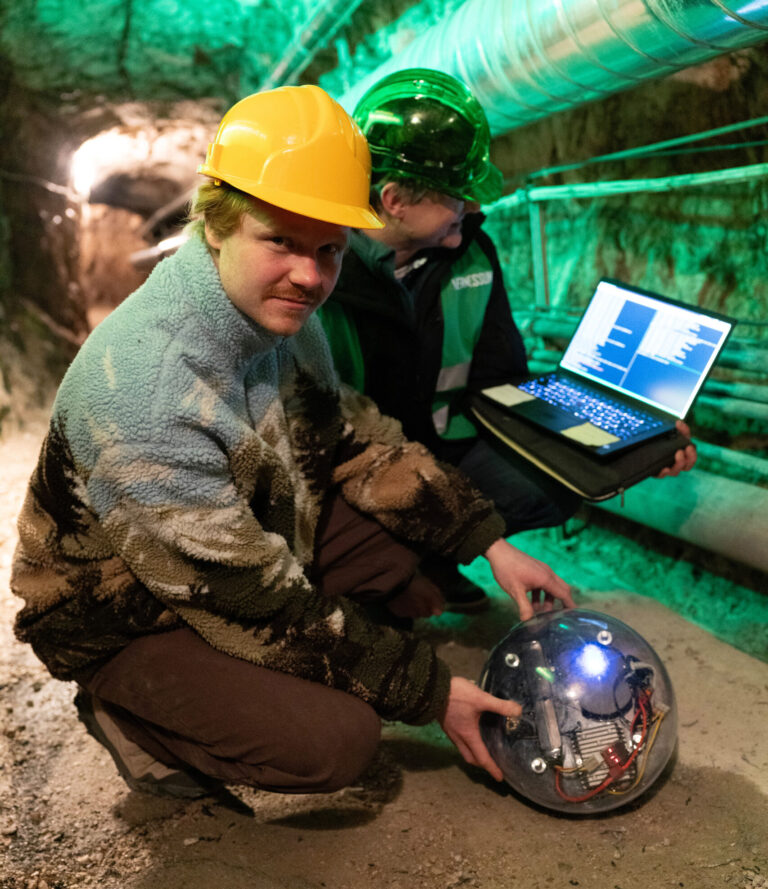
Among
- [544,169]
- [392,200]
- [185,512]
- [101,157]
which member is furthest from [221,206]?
[101,157]

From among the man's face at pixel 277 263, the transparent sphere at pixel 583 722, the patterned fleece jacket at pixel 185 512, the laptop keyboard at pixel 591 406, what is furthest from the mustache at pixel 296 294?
the laptop keyboard at pixel 591 406

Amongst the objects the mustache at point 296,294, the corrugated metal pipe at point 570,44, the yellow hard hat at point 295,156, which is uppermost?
the corrugated metal pipe at point 570,44

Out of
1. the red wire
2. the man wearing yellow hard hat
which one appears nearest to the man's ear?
the man wearing yellow hard hat

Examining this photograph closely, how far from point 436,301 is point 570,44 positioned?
880 millimetres

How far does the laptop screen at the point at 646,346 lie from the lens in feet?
8.21

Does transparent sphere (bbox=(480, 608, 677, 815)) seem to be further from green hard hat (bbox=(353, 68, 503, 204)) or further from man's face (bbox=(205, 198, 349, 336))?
green hard hat (bbox=(353, 68, 503, 204))

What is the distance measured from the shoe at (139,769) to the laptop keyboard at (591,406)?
162cm

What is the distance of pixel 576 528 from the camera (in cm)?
360

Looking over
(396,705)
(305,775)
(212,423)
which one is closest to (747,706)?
(396,705)

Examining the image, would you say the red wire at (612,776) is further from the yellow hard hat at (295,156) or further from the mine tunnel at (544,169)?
the yellow hard hat at (295,156)

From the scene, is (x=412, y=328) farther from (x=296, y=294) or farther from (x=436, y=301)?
(x=296, y=294)

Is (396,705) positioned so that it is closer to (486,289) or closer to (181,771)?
(181,771)

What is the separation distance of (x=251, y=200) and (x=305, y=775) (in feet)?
4.14

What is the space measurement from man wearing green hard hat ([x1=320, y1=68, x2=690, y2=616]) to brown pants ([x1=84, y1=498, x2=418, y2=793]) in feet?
2.39
